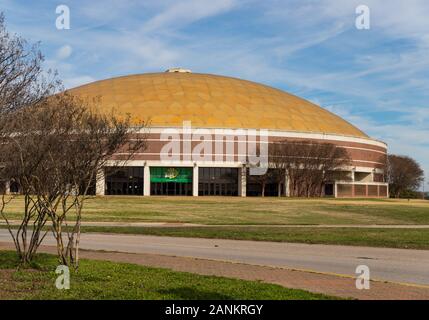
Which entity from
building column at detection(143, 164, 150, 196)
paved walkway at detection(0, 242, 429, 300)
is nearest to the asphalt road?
paved walkway at detection(0, 242, 429, 300)

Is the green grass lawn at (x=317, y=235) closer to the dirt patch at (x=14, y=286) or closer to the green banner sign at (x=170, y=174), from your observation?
the dirt patch at (x=14, y=286)

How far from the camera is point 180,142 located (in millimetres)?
85250

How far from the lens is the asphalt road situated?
1416cm

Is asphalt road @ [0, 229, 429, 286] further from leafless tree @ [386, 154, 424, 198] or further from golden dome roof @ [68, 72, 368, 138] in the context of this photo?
leafless tree @ [386, 154, 424, 198]

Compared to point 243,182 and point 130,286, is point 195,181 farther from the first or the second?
point 130,286

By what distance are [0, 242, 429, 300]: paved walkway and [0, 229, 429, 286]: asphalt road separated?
3.55 feet

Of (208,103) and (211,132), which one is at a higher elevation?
(208,103)

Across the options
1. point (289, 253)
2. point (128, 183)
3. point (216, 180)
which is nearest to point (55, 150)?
point (289, 253)

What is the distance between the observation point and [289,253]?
695 inches

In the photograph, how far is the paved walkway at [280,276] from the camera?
10510mm

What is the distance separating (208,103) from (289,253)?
7590cm
